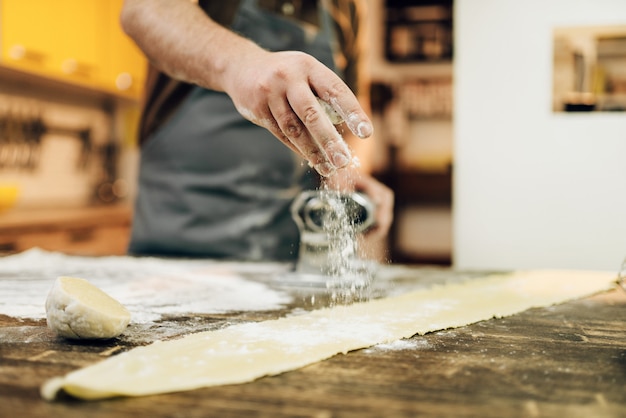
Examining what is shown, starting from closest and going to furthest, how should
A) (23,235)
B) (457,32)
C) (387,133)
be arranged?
(23,235) → (457,32) → (387,133)

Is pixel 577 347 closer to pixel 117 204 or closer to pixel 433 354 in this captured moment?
pixel 433 354

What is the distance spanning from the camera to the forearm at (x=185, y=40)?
965 millimetres

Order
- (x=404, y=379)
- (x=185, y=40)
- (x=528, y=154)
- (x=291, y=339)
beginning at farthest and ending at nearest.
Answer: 1. (x=528, y=154)
2. (x=185, y=40)
3. (x=291, y=339)
4. (x=404, y=379)

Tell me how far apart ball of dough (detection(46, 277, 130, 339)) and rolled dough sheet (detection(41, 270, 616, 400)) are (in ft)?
0.20

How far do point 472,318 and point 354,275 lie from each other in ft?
1.01

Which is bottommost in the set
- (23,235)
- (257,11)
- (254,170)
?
(23,235)

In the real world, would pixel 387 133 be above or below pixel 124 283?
above

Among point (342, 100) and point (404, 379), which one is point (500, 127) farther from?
point (404, 379)

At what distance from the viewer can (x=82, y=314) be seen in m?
0.67

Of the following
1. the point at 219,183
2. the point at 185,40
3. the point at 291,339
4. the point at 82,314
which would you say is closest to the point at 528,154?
the point at 219,183

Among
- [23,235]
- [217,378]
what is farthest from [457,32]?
[217,378]

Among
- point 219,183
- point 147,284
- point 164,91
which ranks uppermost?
point 164,91

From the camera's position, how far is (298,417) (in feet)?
1.59

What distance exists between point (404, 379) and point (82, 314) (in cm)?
35
